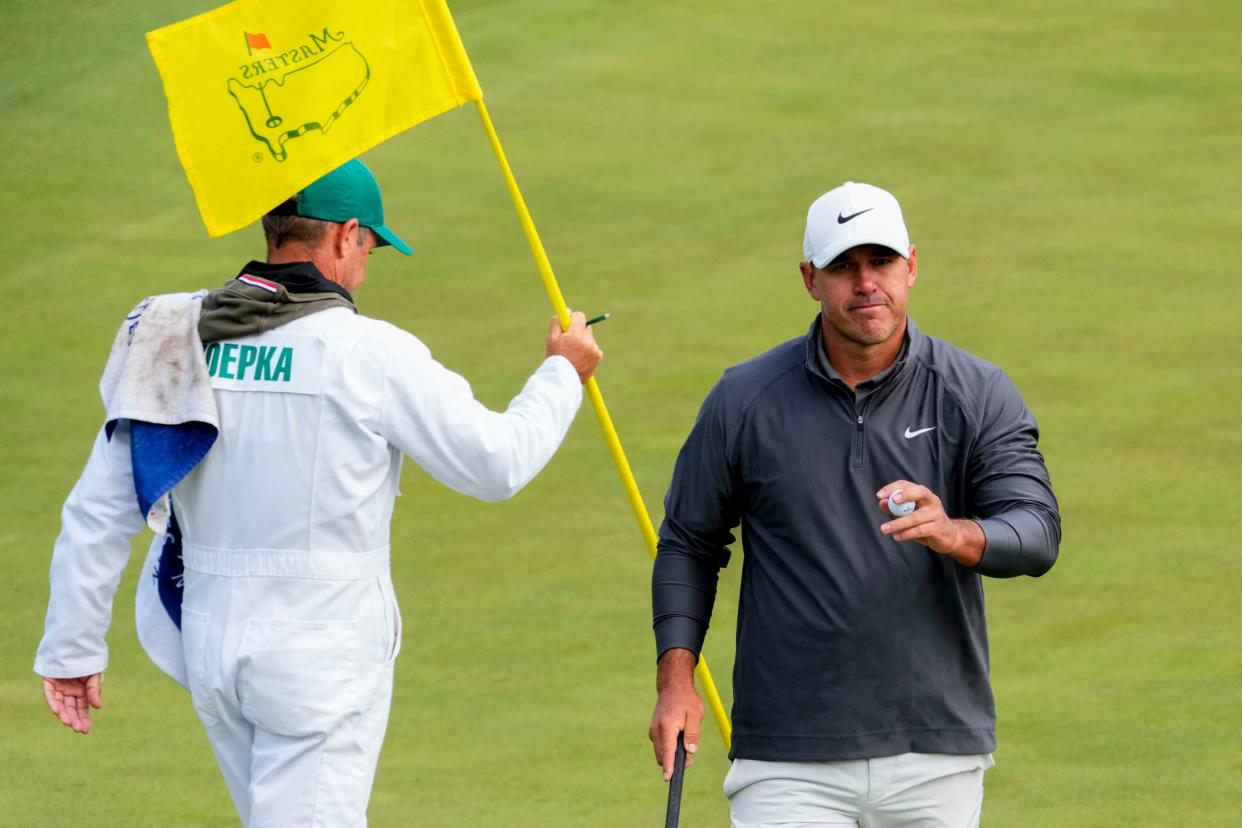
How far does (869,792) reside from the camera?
4.39 metres

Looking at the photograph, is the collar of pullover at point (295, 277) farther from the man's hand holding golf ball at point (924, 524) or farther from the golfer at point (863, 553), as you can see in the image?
the man's hand holding golf ball at point (924, 524)

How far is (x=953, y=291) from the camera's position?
12.8 m

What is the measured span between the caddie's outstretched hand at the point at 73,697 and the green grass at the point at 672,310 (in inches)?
104

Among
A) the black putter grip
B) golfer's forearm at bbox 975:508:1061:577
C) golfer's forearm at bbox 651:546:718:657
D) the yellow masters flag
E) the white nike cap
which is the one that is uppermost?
the yellow masters flag

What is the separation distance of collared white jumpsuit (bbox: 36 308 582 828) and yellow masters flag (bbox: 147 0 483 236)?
0.49 metres

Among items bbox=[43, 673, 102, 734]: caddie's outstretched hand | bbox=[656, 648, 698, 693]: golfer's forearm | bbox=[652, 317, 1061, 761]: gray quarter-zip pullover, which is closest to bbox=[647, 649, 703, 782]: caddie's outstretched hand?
bbox=[656, 648, 698, 693]: golfer's forearm

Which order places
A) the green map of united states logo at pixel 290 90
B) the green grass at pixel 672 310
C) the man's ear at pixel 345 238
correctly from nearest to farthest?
the man's ear at pixel 345 238
the green map of united states logo at pixel 290 90
the green grass at pixel 672 310

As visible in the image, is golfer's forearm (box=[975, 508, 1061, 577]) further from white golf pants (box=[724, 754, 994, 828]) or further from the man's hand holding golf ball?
white golf pants (box=[724, 754, 994, 828])

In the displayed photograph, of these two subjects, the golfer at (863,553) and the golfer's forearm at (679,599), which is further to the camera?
the golfer's forearm at (679,599)

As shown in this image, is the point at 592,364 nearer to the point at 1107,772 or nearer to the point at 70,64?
the point at 1107,772

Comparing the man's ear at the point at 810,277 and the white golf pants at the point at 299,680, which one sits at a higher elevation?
the man's ear at the point at 810,277

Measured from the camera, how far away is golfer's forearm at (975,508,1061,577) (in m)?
4.20

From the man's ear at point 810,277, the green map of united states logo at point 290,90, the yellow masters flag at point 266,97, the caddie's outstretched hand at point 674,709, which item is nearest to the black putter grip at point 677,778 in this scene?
Result: the caddie's outstretched hand at point 674,709

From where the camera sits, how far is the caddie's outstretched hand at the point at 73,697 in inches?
188
